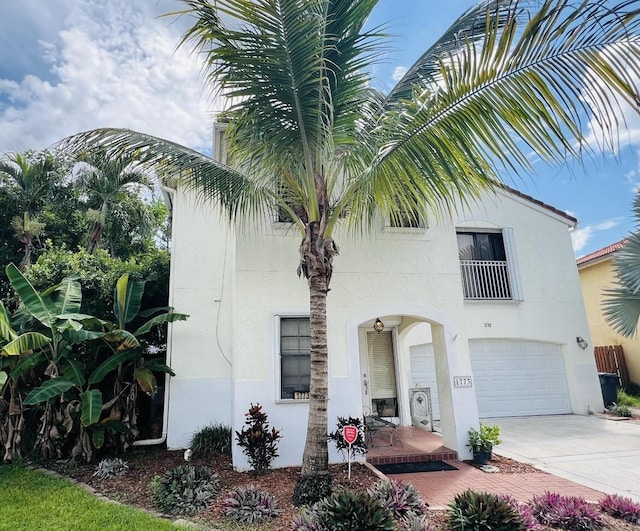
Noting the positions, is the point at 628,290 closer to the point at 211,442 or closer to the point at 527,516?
the point at 527,516

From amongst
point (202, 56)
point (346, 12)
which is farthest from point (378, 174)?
point (202, 56)

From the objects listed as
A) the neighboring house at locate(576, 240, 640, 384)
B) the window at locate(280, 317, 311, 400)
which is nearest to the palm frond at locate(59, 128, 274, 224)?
the window at locate(280, 317, 311, 400)

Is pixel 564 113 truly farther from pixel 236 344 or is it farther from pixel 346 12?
pixel 236 344

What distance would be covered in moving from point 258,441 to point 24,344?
222 inches

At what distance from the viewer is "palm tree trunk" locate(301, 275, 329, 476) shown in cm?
708

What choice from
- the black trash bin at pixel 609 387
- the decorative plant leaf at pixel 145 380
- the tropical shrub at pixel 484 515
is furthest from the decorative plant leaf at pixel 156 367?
the black trash bin at pixel 609 387

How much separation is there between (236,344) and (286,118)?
17.9 feet

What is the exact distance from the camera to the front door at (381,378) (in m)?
13.6

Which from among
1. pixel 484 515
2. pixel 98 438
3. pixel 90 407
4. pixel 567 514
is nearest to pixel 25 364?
pixel 90 407

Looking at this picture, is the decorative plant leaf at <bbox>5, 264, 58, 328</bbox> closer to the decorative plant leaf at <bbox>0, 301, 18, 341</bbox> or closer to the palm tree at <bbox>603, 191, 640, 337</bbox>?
the decorative plant leaf at <bbox>0, 301, 18, 341</bbox>

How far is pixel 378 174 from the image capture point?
670cm

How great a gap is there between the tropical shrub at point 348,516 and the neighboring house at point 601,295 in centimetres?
2108

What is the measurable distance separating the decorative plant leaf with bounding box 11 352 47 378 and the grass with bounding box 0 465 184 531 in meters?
2.21

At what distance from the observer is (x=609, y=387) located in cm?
1752
